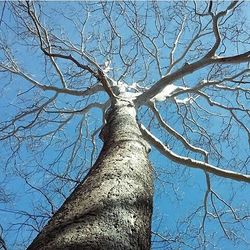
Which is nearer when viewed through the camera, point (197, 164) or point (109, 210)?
point (109, 210)

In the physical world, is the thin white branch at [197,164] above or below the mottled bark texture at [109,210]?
above

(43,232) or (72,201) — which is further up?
(72,201)

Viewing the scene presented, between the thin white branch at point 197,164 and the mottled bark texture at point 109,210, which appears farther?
the thin white branch at point 197,164

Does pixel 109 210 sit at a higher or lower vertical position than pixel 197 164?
lower

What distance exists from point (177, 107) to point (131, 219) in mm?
5584

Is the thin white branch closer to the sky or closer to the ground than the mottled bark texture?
closer to the sky

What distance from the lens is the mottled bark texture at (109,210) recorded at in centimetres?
121

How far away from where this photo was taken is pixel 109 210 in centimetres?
141

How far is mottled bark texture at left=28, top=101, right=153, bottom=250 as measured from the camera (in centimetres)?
121

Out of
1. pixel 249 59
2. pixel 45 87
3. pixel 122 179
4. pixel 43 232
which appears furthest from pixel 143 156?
pixel 45 87

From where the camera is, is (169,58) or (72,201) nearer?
(72,201)

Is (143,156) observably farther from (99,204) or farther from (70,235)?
(70,235)

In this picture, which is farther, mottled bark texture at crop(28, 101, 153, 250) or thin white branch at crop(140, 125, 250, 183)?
thin white branch at crop(140, 125, 250, 183)

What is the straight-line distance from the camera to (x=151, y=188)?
1.88m
